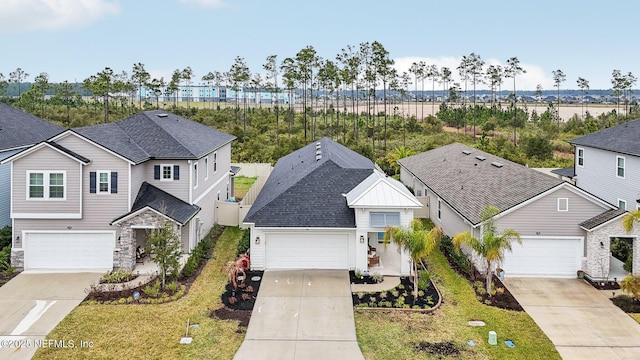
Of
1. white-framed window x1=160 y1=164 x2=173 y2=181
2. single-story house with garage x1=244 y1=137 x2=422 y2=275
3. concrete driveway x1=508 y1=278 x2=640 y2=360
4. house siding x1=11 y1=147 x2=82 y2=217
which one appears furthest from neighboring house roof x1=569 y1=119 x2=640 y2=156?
house siding x1=11 y1=147 x2=82 y2=217

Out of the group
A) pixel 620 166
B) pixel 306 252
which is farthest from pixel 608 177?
pixel 306 252

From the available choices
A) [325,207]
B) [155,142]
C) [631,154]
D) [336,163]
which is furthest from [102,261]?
[631,154]

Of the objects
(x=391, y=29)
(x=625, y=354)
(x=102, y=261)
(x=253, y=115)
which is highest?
(x=391, y=29)

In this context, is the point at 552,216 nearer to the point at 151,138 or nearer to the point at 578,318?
the point at 578,318

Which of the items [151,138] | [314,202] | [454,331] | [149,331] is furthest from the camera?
[151,138]

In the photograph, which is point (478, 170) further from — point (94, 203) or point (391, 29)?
point (391, 29)

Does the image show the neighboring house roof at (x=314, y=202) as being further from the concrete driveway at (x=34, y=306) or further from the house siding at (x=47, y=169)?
the house siding at (x=47, y=169)
